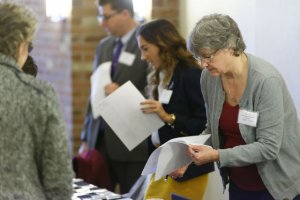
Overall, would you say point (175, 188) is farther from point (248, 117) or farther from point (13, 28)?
point (13, 28)

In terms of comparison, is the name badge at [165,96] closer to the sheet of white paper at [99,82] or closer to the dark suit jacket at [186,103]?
the dark suit jacket at [186,103]

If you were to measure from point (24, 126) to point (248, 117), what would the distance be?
3.01ft

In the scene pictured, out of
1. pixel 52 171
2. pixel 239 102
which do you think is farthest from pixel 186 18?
pixel 52 171

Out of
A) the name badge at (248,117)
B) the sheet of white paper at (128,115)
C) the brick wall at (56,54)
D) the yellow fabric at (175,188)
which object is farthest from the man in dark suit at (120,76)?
the name badge at (248,117)

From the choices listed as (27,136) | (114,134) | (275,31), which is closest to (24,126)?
(27,136)

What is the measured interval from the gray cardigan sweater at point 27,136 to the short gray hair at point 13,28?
0.03 meters

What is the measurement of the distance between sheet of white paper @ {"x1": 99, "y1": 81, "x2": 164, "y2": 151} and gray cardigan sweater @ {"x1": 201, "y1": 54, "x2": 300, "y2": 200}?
29.0 inches

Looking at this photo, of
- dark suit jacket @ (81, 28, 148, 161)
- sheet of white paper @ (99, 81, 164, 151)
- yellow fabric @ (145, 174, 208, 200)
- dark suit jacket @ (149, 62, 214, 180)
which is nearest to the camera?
yellow fabric @ (145, 174, 208, 200)

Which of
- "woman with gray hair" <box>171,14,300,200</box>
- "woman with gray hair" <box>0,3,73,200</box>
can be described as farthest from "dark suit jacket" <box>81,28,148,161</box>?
"woman with gray hair" <box>0,3,73,200</box>

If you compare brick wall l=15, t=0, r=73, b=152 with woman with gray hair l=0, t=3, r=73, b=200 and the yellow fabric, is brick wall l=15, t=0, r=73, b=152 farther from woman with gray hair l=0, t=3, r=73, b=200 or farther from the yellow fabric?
woman with gray hair l=0, t=3, r=73, b=200

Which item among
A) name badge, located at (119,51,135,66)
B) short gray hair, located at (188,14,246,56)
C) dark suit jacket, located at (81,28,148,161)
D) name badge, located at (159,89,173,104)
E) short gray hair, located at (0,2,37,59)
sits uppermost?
short gray hair, located at (0,2,37,59)

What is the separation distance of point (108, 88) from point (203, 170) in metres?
1.22

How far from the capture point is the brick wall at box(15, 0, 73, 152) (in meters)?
5.06

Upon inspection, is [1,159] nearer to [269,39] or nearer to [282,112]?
[282,112]
